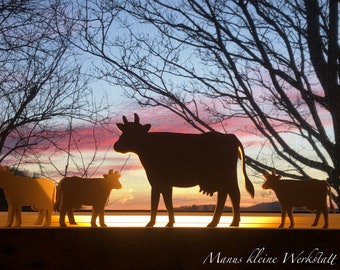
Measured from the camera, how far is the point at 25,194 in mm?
2354

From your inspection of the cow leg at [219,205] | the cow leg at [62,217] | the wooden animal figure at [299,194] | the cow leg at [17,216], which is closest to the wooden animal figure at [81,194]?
the cow leg at [62,217]

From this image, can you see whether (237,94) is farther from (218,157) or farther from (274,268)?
(274,268)

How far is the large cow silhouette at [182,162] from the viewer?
224 centimetres

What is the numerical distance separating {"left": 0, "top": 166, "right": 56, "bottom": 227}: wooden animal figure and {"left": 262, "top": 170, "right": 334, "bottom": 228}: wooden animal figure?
896 mm

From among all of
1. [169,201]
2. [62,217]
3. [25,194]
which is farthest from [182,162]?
[25,194]

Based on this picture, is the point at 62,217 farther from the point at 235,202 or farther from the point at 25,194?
the point at 235,202

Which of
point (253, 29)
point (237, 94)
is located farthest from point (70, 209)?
point (253, 29)

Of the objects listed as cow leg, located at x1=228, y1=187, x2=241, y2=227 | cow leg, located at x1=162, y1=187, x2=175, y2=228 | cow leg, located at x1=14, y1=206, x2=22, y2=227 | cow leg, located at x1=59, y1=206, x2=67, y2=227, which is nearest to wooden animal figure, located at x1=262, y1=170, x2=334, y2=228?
cow leg, located at x1=228, y1=187, x2=241, y2=227

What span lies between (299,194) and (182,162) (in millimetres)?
532

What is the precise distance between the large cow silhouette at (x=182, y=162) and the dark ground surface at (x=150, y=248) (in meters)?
0.14

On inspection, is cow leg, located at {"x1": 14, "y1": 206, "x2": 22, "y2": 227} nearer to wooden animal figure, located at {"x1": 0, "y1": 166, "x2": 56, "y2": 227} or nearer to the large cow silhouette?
wooden animal figure, located at {"x1": 0, "y1": 166, "x2": 56, "y2": 227}

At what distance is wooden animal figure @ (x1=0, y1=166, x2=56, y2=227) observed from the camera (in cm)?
231

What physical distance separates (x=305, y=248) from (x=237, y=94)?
1.20 metres

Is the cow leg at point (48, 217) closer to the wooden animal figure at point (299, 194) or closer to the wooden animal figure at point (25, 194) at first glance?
the wooden animal figure at point (25, 194)
